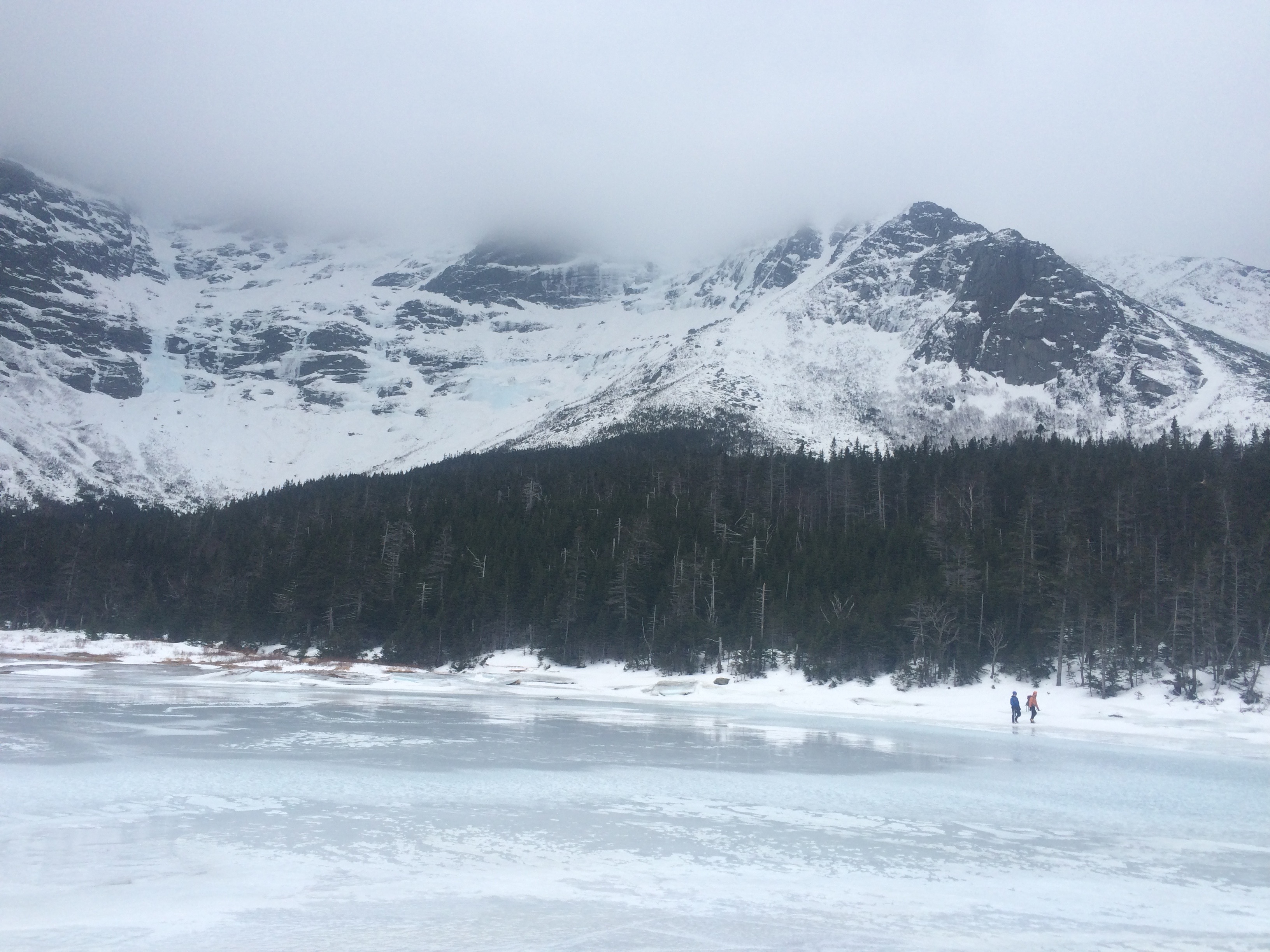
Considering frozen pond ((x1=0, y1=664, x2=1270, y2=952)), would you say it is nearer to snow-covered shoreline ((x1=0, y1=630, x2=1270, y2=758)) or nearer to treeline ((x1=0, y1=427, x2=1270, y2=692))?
snow-covered shoreline ((x1=0, y1=630, x2=1270, y2=758))

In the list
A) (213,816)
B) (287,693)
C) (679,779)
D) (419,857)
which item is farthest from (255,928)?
(287,693)

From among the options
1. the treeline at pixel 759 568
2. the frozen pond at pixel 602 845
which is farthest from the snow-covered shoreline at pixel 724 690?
the frozen pond at pixel 602 845

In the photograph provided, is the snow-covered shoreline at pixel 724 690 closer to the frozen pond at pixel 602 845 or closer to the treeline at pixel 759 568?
the treeline at pixel 759 568

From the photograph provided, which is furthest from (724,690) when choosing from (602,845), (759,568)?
(602,845)

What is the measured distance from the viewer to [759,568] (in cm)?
8288

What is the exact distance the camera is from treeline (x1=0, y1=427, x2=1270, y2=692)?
62.2 m

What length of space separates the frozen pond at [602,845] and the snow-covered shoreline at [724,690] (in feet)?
40.9

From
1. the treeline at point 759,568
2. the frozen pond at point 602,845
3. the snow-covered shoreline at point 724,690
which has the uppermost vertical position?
the treeline at point 759,568

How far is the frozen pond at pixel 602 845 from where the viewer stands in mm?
12281

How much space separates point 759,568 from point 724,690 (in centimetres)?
2073

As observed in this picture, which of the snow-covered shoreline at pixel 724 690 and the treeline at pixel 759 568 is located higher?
the treeline at pixel 759 568

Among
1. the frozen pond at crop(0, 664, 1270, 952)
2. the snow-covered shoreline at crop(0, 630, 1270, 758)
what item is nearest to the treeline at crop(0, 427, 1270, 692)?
the snow-covered shoreline at crop(0, 630, 1270, 758)

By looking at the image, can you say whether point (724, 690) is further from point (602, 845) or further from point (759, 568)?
point (602, 845)

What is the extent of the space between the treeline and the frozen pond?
97.8 ft
